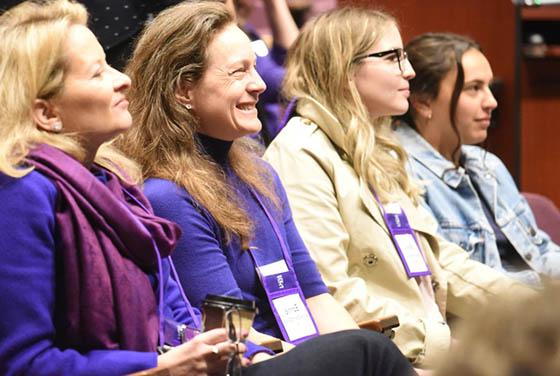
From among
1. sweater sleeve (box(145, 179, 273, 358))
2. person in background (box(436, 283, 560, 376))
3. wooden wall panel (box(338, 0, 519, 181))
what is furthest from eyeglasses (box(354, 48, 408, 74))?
person in background (box(436, 283, 560, 376))

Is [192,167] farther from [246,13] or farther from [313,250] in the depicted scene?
[246,13]

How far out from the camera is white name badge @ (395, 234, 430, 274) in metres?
2.78

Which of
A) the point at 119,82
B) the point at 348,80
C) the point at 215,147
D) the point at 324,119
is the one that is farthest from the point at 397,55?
the point at 119,82

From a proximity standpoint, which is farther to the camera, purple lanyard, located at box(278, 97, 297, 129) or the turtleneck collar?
purple lanyard, located at box(278, 97, 297, 129)

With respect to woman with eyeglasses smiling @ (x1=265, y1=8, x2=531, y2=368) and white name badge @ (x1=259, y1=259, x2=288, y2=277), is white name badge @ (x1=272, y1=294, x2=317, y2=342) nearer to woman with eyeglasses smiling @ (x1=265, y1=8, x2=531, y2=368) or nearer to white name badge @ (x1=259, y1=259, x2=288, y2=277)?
white name badge @ (x1=259, y1=259, x2=288, y2=277)

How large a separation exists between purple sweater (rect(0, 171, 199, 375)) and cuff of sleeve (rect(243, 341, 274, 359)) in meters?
0.26

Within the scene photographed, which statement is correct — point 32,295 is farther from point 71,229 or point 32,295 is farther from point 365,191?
point 365,191

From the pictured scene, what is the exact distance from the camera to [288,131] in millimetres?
2840

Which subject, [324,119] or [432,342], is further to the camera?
[324,119]

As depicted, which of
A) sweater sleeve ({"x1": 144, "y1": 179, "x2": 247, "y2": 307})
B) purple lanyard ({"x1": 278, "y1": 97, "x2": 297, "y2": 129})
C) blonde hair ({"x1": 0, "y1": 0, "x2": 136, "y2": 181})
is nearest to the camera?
blonde hair ({"x1": 0, "y1": 0, "x2": 136, "y2": 181})

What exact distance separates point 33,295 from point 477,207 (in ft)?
6.63

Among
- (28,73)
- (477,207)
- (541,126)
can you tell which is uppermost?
(28,73)

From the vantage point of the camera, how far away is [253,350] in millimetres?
2006

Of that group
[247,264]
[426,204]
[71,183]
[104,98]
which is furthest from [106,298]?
[426,204]
